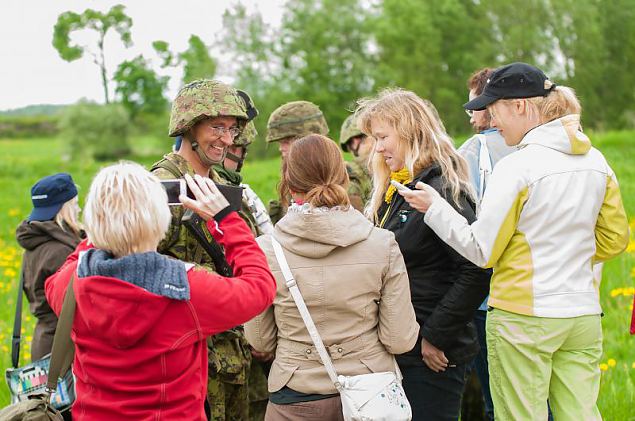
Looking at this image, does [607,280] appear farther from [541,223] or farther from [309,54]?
[309,54]

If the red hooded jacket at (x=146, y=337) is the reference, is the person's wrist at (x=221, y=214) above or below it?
above

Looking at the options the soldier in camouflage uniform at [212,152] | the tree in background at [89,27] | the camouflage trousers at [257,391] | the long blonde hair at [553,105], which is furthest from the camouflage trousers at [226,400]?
the tree in background at [89,27]

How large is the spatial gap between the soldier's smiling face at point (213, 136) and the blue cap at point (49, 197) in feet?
6.03

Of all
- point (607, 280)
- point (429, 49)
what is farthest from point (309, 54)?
point (607, 280)

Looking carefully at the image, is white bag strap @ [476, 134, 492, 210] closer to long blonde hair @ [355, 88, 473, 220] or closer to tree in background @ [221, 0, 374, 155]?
long blonde hair @ [355, 88, 473, 220]

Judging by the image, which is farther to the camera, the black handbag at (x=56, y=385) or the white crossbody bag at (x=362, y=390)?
the white crossbody bag at (x=362, y=390)

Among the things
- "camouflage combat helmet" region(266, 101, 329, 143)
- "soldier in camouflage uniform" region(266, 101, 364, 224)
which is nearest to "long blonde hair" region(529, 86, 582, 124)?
"soldier in camouflage uniform" region(266, 101, 364, 224)

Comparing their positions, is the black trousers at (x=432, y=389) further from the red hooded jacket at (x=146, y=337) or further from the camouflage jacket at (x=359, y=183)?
the camouflage jacket at (x=359, y=183)

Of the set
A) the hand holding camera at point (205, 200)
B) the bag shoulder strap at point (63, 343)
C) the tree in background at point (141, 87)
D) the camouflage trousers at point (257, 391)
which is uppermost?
the hand holding camera at point (205, 200)

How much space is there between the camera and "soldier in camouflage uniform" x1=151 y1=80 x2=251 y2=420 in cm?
393

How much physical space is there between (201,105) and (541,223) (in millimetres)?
1789

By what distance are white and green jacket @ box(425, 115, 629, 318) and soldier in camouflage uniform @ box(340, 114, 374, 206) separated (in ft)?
7.38

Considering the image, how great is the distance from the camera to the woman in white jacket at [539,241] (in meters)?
3.46

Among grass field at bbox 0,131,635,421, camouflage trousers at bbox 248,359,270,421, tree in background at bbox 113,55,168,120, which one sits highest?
camouflage trousers at bbox 248,359,270,421
